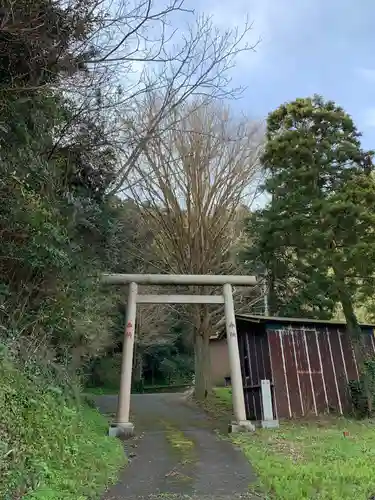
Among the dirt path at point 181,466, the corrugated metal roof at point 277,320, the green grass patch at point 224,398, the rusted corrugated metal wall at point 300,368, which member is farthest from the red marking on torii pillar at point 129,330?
the green grass patch at point 224,398

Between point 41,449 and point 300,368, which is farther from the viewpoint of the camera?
point 300,368

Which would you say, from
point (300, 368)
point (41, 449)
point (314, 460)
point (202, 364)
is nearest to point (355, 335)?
point (300, 368)

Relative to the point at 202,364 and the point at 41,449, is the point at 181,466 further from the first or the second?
the point at 202,364

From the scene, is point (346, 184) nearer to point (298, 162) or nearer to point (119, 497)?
point (298, 162)

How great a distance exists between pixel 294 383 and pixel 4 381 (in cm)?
795

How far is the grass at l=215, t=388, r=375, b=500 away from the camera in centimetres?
474

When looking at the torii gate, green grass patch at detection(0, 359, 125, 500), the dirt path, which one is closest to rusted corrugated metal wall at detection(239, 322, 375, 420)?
the torii gate

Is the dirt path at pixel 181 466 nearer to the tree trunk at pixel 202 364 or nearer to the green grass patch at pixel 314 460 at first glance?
the green grass patch at pixel 314 460

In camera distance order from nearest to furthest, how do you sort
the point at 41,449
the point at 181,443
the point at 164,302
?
the point at 41,449 → the point at 181,443 → the point at 164,302

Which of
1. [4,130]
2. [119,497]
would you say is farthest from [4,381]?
[4,130]

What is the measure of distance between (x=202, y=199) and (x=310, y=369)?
588 cm

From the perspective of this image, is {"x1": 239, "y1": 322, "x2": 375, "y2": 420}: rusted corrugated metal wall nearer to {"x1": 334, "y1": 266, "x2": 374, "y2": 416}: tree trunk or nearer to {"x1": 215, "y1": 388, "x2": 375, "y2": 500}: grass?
{"x1": 334, "y1": 266, "x2": 374, "y2": 416}: tree trunk

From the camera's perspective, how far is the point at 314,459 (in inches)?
242

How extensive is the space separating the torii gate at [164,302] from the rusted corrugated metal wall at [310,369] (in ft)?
3.71
